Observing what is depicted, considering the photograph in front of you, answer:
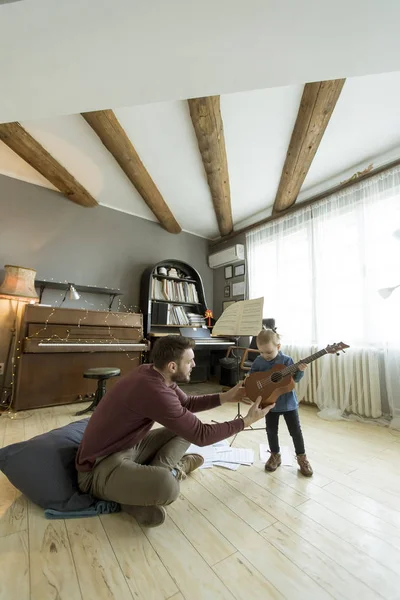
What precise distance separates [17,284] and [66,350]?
31.9 inches

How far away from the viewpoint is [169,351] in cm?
118

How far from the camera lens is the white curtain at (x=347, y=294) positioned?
239 cm

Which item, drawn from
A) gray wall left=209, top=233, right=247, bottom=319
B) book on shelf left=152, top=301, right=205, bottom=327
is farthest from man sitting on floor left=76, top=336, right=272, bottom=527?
gray wall left=209, top=233, right=247, bottom=319

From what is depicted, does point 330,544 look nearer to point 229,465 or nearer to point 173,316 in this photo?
point 229,465

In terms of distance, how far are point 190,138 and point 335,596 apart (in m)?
3.08

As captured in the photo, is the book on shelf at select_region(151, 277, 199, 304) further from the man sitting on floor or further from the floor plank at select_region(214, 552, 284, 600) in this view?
the floor plank at select_region(214, 552, 284, 600)

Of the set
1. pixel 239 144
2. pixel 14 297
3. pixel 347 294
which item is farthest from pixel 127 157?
pixel 347 294

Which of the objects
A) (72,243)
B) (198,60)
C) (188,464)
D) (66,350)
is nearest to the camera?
(198,60)

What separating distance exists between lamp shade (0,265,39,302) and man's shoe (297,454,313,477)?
271 centimetres

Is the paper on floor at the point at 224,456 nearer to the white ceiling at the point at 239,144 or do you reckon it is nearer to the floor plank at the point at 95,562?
the floor plank at the point at 95,562

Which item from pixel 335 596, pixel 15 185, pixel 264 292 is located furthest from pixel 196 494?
pixel 15 185

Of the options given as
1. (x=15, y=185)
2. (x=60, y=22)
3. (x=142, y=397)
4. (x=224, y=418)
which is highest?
(x=15, y=185)

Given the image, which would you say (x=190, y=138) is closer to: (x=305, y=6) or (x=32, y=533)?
(x=305, y=6)

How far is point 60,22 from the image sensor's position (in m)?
1.08
